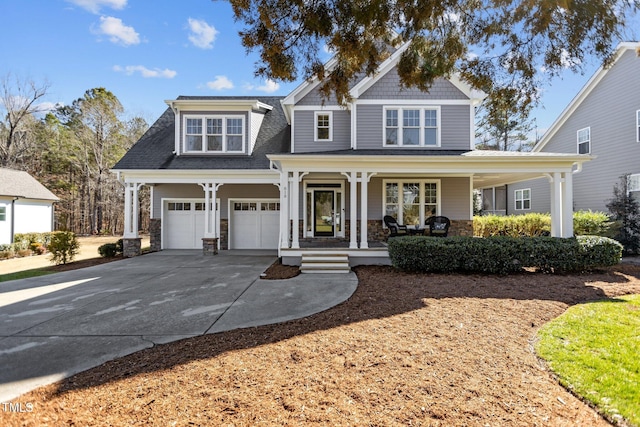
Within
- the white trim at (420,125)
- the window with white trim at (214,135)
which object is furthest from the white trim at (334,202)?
the window with white trim at (214,135)

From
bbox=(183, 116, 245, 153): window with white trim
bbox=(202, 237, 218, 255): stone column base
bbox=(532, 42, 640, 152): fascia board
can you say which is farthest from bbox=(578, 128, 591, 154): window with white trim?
bbox=(202, 237, 218, 255): stone column base

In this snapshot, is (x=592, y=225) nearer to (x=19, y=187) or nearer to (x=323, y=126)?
(x=323, y=126)

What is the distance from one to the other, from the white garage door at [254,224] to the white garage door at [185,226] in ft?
4.95

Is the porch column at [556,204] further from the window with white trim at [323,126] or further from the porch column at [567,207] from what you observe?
the window with white trim at [323,126]

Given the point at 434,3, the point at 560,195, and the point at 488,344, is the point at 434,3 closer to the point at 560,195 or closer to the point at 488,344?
the point at 488,344

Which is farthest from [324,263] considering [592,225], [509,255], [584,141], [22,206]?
[22,206]

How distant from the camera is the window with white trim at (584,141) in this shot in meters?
14.3

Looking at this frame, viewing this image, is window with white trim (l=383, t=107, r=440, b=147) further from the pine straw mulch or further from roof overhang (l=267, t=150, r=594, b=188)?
the pine straw mulch

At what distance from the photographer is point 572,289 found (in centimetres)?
630

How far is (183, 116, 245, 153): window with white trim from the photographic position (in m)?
12.8

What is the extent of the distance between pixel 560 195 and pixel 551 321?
21.5 feet

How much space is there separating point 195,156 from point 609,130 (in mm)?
17996

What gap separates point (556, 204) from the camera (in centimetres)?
910

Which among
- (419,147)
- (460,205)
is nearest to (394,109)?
(419,147)
